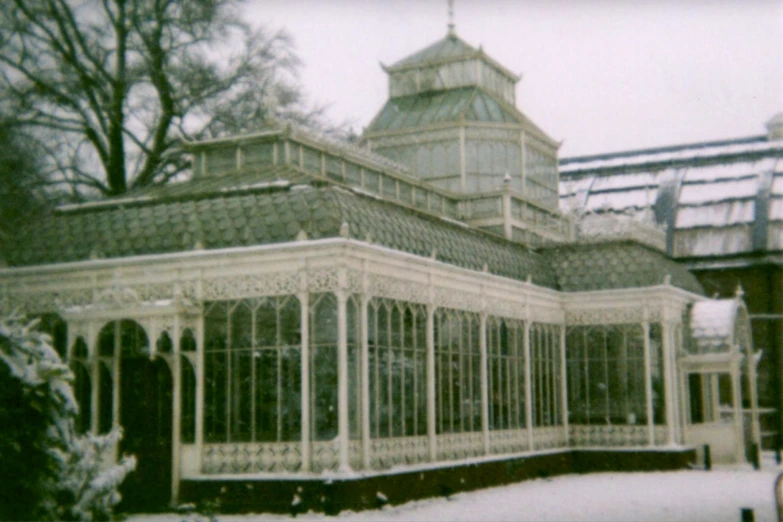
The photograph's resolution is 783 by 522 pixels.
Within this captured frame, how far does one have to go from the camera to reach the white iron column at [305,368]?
51.2ft

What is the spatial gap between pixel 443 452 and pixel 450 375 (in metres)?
1.49

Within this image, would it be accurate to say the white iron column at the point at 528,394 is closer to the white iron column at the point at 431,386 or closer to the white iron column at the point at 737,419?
the white iron column at the point at 431,386

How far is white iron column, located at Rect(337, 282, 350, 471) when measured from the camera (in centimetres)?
1545

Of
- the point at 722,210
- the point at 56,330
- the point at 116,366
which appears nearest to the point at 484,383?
the point at 116,366

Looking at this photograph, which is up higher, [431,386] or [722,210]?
[722,210]

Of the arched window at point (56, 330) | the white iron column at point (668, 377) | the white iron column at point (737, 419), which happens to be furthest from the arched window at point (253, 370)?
the white iron column at point (737, 419)

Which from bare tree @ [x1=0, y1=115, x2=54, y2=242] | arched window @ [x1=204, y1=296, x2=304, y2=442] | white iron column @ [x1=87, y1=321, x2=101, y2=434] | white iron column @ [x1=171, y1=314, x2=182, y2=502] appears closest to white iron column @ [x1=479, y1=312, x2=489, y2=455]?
arched window @ [x1=204, y1=296, x2=304, y2=442]

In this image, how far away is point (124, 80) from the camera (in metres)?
29.3

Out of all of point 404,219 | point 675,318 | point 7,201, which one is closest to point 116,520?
point 404,219

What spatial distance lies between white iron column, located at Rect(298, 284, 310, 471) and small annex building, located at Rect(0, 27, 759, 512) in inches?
1.8

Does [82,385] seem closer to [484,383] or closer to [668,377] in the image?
[484,383]

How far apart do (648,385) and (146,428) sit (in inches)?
491

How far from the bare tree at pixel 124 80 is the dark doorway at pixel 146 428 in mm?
12145

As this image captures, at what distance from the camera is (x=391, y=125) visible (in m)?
29.9
